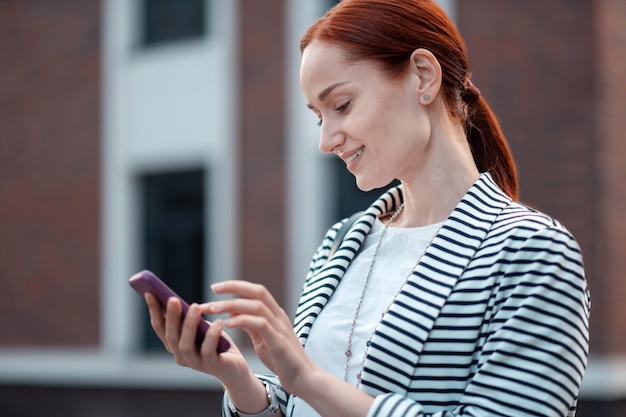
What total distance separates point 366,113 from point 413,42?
184 mm

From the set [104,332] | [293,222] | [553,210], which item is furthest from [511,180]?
[104,332]

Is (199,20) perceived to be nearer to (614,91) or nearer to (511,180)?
(614,91)

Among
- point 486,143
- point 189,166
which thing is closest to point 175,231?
point 189,166

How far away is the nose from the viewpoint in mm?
1768

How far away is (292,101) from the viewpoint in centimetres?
848

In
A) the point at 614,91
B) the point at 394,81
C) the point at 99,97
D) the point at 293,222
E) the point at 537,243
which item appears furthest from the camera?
the point at 99,97

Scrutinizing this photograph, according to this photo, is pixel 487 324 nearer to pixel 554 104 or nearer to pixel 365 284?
pixel 365 284

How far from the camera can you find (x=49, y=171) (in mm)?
10320

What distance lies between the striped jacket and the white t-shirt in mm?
93

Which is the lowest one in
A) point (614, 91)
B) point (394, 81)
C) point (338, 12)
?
point (394, 81)

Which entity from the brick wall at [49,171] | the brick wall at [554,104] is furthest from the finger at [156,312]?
the brick wall at [49,171]

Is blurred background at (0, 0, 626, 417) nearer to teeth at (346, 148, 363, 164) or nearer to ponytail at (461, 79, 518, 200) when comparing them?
ponytail at (461, 79, 518, 200)

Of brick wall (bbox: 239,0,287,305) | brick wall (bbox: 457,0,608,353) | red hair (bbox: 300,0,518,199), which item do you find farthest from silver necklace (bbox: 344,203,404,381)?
brick wall (bbox: 239,0,287,305)

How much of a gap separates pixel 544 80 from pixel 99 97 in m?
5.17
